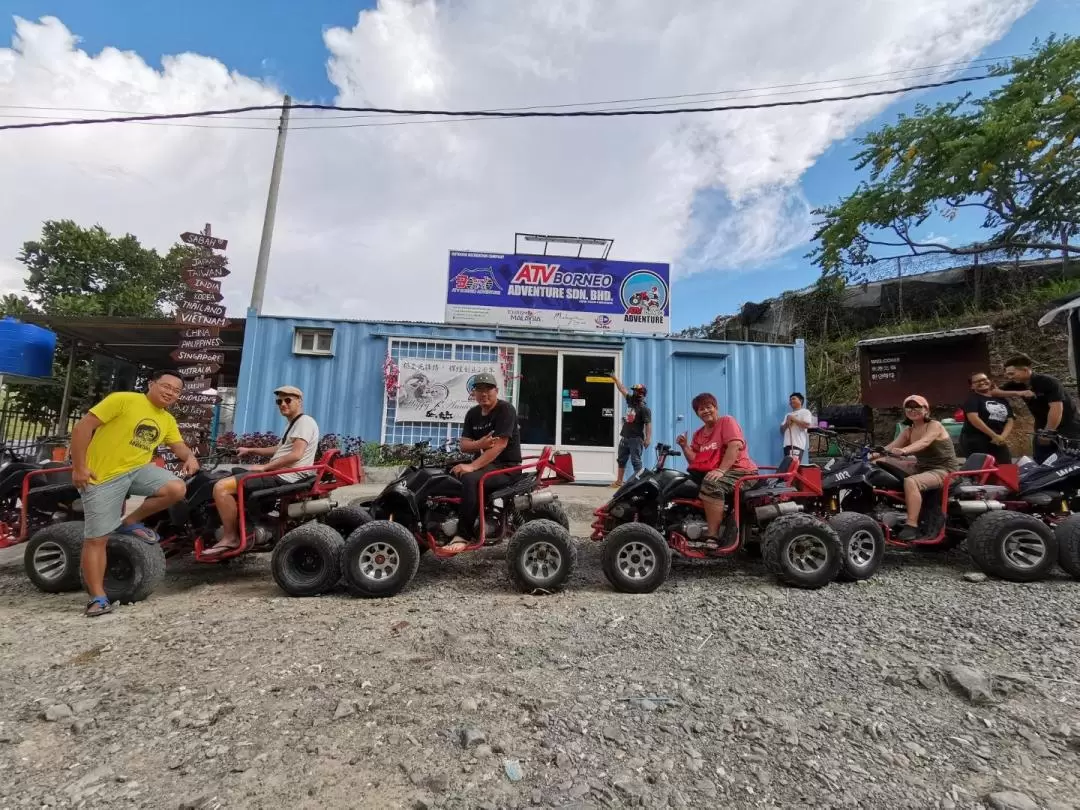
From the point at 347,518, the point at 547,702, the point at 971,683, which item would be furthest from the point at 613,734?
the point at 347,518

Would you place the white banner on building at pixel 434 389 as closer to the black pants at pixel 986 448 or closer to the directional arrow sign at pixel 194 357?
the directional arrow sign at pixel 194 357

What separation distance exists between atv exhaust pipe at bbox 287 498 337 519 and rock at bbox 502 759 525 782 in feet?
8.78

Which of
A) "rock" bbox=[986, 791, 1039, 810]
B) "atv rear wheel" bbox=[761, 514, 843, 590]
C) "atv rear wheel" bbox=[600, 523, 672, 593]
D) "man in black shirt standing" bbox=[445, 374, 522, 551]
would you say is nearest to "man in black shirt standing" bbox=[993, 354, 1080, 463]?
"atv rear wheel" bbox=[761, 514, 843, 590]

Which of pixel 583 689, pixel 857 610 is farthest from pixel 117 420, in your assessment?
pixel 857 610

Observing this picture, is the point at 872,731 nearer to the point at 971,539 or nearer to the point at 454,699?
the point at 454,699

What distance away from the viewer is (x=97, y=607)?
329 centimetres

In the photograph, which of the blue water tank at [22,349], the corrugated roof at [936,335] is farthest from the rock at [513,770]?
the corrugated roof at [936,335]

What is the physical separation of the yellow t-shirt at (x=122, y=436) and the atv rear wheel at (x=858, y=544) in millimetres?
5137

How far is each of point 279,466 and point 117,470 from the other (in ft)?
3.26

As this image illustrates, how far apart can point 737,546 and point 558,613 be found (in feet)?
5.17

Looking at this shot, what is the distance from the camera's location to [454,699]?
2246mm

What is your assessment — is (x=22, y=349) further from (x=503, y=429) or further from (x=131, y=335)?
(x=503, y=429)

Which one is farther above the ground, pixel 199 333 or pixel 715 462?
pixel 199 333

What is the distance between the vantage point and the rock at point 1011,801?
1.56 metres
